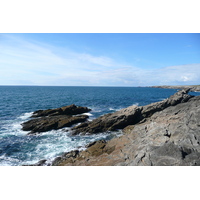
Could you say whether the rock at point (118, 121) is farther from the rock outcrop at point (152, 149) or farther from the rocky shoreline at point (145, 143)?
the rock outcrop at point (152, 149)

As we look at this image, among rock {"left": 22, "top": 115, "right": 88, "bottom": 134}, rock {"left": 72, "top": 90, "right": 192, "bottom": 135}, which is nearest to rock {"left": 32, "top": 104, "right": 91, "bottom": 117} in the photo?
rock {"left": 22, "top": 115, "right": 88, "bottom": 134}

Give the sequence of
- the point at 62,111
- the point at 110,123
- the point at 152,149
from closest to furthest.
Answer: the point at 152,149 → the point at 110,123 → the point at 62,111

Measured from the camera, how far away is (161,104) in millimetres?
28281

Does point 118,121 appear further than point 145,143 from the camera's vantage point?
Yes

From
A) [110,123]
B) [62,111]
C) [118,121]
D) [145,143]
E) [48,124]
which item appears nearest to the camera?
[145,143]

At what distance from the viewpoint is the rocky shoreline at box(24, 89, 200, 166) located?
30.9 ft

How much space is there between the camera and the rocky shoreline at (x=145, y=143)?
9.43 m

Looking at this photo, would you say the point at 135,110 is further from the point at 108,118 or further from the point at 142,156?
the point at 142,156

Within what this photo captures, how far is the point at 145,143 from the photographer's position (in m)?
13.8

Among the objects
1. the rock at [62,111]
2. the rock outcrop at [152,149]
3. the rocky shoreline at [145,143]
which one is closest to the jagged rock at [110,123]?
the rocky shoreline at [145,143]

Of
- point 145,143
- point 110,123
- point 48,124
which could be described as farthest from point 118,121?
point 48,124

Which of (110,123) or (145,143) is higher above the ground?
(145,143)

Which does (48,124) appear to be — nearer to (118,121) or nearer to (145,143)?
(118,121)

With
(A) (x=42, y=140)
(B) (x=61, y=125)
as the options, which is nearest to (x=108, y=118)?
(B) (x=61, y=125)
